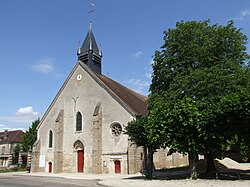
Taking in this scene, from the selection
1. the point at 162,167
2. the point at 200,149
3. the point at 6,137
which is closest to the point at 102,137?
the point at 162,167

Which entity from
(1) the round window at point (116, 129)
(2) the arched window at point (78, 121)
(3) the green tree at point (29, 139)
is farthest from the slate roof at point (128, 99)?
(3) the green tree at point (29, 139)

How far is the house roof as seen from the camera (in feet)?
202

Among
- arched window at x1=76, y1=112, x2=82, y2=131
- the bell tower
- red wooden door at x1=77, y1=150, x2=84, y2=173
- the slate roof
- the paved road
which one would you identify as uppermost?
the bell tower

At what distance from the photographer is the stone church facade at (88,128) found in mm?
27656

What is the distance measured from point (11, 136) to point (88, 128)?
41946mm

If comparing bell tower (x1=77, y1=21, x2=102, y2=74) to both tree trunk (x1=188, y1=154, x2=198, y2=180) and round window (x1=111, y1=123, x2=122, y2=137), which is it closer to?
round window (x1=111, y1=123, x2=122, y2=137)

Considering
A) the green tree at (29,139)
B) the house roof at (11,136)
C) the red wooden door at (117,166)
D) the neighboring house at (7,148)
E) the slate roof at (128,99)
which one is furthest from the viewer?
the house roof at (11,136)

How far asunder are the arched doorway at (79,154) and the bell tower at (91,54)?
10587 mm

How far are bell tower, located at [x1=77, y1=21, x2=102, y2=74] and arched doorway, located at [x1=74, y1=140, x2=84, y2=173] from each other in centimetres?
1059

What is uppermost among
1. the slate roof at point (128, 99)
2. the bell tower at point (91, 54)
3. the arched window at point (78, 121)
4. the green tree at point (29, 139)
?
the bell tower at point (91, 54)

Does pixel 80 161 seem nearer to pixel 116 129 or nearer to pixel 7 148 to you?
pixel 116 129

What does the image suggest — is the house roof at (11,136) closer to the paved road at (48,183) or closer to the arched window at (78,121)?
the arched window at (78,121)

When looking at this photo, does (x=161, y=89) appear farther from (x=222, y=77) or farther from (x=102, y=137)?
(x=102, y=137)

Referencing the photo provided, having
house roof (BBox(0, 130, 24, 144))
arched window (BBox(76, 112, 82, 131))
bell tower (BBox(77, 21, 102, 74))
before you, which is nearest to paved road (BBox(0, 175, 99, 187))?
arched window (BBox(76, 112, 82, 131))
